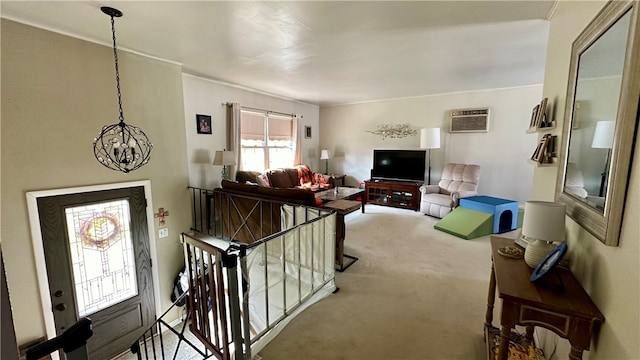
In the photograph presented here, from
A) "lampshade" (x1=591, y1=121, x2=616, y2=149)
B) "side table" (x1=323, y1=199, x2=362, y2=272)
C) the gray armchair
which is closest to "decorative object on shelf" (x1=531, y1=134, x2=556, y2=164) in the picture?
"lampshade" (x1=591, y1=121, x2=616, y2=149)

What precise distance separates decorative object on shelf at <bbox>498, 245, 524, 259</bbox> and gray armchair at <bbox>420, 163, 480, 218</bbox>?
365cm

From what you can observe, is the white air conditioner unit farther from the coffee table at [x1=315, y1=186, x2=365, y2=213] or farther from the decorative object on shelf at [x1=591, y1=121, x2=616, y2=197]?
the decorative object on shelf at [x1=591, y1=121, x2=616, y2=197]

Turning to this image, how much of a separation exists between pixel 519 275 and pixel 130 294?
403cm

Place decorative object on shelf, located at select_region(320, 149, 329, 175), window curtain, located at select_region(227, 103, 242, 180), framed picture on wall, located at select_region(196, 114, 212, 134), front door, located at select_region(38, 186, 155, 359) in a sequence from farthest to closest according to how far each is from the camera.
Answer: decorative object on shelf, located at select_region(320, 149, 329, 175) < window curtain, located at select_region(227, 103, 242, 180) < framed picture on wall, located at select_region(196, 114, 212, 134) < front door, located at select_region(38, 186, 155, 359)

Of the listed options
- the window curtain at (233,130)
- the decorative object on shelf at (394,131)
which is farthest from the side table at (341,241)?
the decorative object on shelf at (394,131)

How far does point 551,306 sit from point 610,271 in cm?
25

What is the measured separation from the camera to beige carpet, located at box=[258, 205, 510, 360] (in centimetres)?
196

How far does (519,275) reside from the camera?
1.34m

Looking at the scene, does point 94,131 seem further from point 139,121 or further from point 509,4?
point 509,4

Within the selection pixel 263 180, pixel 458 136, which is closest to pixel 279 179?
pixel 263 180

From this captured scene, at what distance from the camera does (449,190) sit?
17.9 ft

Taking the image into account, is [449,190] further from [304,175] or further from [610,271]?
[610,271]

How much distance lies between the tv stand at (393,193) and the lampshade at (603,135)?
184 inches

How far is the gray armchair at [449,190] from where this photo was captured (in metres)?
5.08
